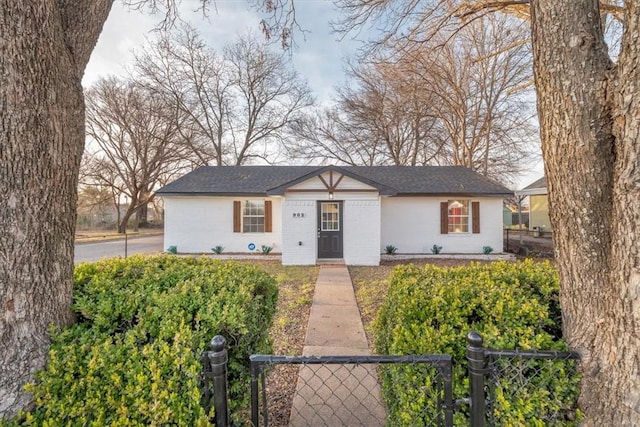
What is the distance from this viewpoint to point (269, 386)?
303cm

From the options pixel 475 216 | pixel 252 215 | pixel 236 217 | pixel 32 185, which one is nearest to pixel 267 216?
pixel 252 215

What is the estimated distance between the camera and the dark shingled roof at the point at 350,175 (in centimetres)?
1178

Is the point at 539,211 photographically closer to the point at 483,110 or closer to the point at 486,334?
the point at 483,110

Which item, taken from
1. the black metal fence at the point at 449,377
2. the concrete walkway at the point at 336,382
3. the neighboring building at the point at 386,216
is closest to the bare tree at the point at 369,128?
the neighboring building at the point at 386,216

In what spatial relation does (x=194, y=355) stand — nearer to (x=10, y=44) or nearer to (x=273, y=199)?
(x=10, y=44)

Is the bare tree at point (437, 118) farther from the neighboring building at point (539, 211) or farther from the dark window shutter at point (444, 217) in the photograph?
the dark window shutter at point (444, 217)

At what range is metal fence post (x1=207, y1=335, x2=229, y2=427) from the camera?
1.49 metres

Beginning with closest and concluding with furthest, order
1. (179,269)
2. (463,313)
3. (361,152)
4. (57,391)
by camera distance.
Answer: (57,391)
(463,313)
(179,269)
(361,152)

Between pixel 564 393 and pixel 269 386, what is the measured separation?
8.42ft

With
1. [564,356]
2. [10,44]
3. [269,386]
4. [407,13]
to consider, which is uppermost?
[407,13]

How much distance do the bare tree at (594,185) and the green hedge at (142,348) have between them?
220cm

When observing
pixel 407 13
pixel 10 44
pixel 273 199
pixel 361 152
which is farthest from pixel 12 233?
pixel 361 152

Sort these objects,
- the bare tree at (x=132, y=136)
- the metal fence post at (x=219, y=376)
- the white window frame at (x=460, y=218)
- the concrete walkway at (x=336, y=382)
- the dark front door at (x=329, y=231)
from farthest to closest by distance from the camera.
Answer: the bare tree at (x=132, y=136), the white window frame at (x=460, y=218), the dark front door at (x=329, y=231), the concrete walkway at (x=336, y=382), the metal fence post at (x=219, y=376)

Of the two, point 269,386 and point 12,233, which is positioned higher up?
point 12,233
